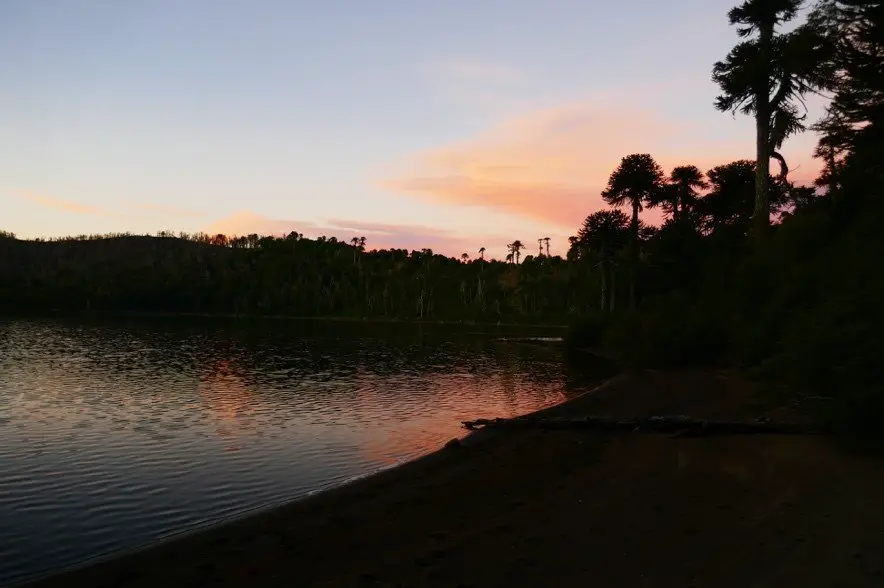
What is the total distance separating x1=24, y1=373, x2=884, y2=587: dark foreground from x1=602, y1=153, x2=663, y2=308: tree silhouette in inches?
1542

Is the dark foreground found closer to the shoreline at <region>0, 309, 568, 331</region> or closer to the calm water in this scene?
the calm water

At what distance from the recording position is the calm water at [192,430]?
39.4 feet

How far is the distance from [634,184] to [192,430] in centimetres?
4134

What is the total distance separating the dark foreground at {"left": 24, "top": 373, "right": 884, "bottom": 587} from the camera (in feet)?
25.5

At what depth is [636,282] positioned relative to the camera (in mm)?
58625

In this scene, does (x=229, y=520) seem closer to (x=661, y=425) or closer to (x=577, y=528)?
(x=577, y=528)

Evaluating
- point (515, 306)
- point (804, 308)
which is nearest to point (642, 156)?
point (804, 308)

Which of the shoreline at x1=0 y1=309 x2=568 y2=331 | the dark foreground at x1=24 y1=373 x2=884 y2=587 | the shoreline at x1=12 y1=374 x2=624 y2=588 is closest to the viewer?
the dark foreground at x1=24 y1=373 x2=884 y2=587

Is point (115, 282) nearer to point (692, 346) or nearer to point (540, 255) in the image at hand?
point (540, 255)

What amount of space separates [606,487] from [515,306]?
143456 mm

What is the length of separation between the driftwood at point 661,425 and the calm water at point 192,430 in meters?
2.63

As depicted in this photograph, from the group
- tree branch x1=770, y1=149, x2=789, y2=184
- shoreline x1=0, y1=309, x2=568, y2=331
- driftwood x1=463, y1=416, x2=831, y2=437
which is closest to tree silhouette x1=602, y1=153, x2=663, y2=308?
tree branch x1=770, y1=149, x2=789, y2=184

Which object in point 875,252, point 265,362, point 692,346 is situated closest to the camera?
point 875,252

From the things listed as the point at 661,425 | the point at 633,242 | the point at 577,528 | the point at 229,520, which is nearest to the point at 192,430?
the point at 229,520
